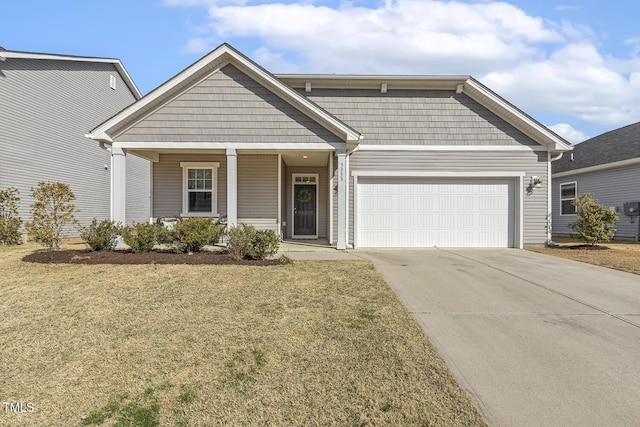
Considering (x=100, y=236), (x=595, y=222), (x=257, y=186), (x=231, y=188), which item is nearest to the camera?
(x=100, y=236)

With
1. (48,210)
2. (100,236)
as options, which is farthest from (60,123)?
(100,236)

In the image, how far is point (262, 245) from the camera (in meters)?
8.23

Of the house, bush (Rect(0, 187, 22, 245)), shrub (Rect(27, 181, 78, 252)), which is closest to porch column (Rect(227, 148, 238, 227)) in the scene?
shrub (Rect(27, 181, 78, 252))

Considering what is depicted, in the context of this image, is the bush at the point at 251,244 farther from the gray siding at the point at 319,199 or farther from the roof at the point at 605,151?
the roof at the point at 605,151

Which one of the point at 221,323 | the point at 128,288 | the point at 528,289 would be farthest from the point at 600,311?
the point at 128,288

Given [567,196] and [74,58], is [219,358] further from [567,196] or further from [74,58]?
[567,196]

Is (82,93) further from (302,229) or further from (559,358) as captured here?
(559,358)

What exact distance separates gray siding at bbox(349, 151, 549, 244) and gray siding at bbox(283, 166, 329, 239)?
257 cm

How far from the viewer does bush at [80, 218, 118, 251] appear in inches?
347

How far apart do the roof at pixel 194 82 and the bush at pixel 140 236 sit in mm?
2911

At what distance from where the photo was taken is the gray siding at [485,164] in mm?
11508

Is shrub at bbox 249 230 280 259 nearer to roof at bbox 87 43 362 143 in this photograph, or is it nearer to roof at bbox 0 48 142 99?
roof at bbox 87 43 362 143

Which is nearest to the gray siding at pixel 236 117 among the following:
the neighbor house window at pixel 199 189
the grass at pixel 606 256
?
the neighbor house window at pixel 199 189

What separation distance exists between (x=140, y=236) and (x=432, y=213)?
8.14m
